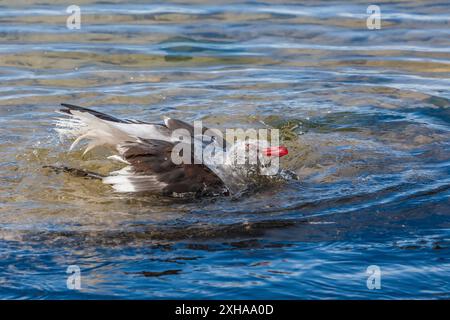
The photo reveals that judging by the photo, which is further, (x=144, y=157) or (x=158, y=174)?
(x=144, y=157)

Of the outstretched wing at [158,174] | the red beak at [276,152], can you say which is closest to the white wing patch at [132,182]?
the outstretched wing at [158,174]

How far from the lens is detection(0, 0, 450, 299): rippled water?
5.82m

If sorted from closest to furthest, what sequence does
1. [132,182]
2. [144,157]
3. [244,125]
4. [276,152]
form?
[132,182]
[144,157]
[276,152]
[244,125]

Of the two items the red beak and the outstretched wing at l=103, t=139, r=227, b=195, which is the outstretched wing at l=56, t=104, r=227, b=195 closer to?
the outstretched wing at l=103, t=139, r=227, b=195

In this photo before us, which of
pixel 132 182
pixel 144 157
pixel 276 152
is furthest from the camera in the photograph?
pixel 276 152

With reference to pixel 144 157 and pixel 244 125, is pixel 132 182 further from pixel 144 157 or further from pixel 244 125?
pixel 244 125

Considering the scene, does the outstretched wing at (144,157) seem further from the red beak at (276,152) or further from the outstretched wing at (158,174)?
the red beak at (276,152)

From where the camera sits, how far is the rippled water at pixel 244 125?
582 cm

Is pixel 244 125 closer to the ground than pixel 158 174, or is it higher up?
higher up

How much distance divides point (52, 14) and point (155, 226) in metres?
7.45

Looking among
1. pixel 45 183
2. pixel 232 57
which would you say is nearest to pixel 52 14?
pixel 232 57

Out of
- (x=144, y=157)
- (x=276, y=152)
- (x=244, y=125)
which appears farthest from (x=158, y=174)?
(x=244, y=125)

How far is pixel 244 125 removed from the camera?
9.02 metres

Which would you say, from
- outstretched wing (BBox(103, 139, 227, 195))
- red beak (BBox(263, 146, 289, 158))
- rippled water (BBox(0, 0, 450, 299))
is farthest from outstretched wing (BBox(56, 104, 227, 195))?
red beak (BBox(263, 146, 289, 158))
